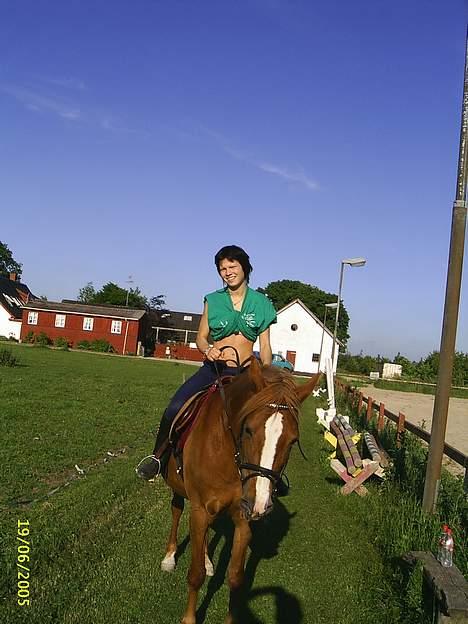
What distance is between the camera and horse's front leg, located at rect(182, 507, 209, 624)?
4.58 meters

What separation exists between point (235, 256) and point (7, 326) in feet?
225

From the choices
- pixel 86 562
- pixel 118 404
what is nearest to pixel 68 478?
pixel 86 562

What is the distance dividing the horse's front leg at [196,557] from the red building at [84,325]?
59277mm

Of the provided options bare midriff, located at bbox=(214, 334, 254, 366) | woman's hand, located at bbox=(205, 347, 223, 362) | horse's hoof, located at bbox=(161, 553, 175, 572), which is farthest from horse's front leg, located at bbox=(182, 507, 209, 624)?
bare midriff, located at bbox=(214, 334, 254, 366)

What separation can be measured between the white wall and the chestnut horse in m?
67.9

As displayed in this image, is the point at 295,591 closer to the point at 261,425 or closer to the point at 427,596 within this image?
the point at 427,596

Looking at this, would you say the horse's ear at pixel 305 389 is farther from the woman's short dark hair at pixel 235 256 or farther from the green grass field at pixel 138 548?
the green grass field at pixel 138 548

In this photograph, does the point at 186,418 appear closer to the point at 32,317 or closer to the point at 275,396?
the point at 275,396

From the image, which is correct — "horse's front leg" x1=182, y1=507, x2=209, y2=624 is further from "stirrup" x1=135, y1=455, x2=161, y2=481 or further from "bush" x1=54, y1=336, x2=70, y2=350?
"bush" x1=54, y1=336, x2=70, y2=350

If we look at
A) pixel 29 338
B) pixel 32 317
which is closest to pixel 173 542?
pixel 29 338

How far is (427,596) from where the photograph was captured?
486 cm

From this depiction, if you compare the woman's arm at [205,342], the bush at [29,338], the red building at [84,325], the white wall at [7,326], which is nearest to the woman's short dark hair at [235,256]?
the woman's arm at [205,342]

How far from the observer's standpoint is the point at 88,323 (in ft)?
209

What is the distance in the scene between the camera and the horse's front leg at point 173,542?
568 cm
